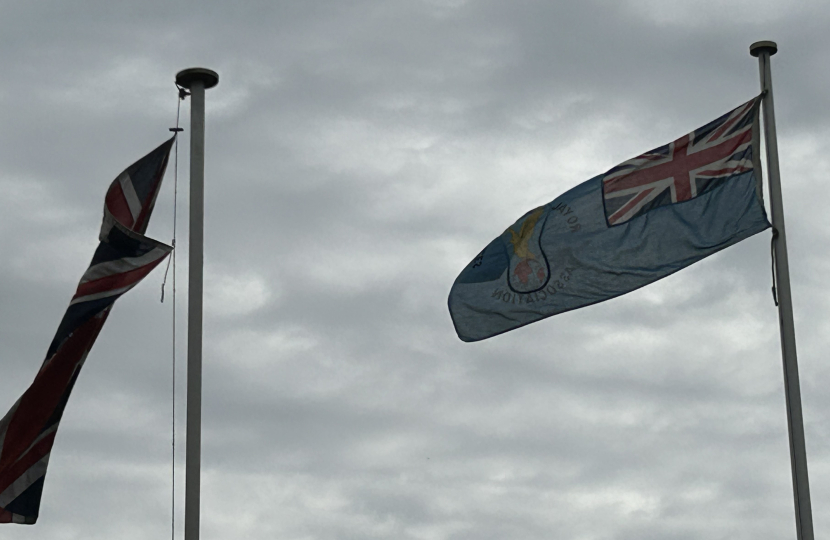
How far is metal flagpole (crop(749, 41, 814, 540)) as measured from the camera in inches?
579

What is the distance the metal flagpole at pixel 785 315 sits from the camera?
48.3ft

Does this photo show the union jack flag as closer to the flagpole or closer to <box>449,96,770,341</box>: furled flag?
<box>449,96,770,341</box>: furled flag

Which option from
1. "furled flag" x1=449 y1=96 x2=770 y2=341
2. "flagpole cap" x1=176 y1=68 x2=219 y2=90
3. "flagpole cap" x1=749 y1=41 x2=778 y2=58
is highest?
"flagpole cap" x1=749 y1=41 x2=778 y2=58

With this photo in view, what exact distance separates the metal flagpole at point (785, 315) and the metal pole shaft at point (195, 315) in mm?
6737

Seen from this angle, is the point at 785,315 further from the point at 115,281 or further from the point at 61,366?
the point at 61,366

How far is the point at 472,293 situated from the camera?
1766 cm

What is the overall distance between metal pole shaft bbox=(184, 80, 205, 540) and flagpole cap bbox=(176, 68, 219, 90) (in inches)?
2.2

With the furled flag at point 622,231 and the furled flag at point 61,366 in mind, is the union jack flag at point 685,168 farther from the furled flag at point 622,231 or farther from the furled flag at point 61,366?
the furled flag at point 61,366

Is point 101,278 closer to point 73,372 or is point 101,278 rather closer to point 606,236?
point 73,372

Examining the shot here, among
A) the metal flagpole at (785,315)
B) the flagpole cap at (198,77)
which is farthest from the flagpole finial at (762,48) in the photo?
the flagpole cap at (198,77)

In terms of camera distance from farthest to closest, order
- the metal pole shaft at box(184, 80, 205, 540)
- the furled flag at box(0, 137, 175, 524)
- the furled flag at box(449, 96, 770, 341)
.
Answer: the furled flag at box(449, 96, 770, 341)
the furled flag at box(0, 137, 175, 524)
the metal pole shaft at box(184, 80, 205, 540)

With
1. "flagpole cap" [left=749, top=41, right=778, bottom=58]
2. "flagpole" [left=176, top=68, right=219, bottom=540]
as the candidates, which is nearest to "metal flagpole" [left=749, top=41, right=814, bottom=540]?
"flagpole cap" [left=749, top=41, right=778, bottom=58]

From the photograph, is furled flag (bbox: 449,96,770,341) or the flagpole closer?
the flagpole

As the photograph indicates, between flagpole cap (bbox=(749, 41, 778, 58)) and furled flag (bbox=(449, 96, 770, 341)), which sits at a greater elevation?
flagpole cap (bbox=(749, 41, 778, 58))
